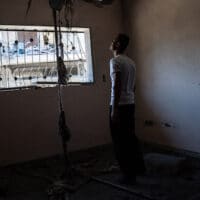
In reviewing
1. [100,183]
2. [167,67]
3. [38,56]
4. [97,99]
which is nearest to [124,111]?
[100,183]

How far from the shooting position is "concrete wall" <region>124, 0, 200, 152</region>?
4.41 m

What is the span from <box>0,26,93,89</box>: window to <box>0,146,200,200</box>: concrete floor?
3.51ft

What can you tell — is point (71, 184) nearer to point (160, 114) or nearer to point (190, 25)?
point (160, 114)

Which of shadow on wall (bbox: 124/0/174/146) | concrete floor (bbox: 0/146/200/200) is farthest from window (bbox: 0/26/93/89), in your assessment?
concrete floor (bbox: 0/146/200/200)

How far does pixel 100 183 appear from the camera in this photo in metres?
3.70

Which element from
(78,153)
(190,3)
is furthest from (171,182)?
(190,3)

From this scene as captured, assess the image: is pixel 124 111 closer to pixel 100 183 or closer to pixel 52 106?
pixel 100 183

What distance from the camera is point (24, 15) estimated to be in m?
4.58

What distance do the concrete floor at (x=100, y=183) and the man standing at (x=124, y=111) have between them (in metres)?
0.23

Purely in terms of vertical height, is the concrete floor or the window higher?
the window

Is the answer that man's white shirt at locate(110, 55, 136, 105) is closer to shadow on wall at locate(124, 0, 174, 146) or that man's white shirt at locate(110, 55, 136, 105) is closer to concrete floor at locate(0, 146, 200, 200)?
concrete floor at locate(0, 146, 200, 200)

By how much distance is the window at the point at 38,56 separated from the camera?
4.58m

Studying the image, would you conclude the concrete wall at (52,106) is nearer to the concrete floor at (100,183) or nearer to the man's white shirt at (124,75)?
the concrete floor at (100,183)

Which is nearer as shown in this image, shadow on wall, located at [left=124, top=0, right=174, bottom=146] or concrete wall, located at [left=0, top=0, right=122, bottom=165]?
concrete wall, located at [left=0, top=0, right=122, bottom=165]
